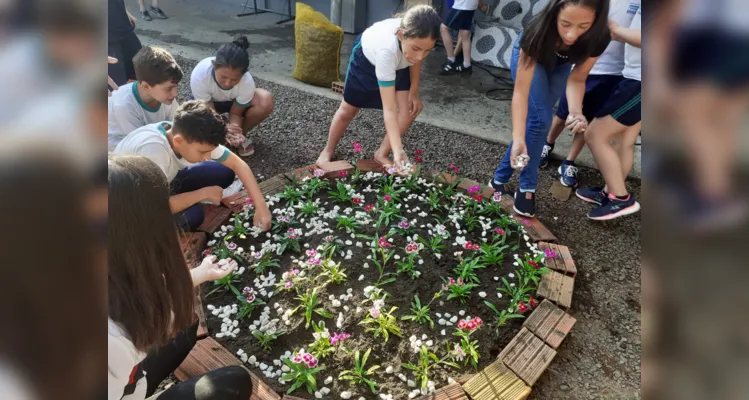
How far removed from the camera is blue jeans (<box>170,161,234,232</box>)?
252cm

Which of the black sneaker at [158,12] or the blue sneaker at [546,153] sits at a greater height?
the blue sneaker at [546,153]

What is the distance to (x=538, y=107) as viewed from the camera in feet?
9.08

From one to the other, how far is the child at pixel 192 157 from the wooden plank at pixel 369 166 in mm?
814

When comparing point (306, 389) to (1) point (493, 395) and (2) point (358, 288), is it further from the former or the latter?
(1) point (493, 395)

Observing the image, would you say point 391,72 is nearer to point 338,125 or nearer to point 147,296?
point 338,125

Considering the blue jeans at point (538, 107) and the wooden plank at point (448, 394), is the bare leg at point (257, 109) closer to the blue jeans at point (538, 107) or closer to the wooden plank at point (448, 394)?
the blue jeans at point (538, 107)

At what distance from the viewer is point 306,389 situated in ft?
6.13

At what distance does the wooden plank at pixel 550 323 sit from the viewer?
211cm

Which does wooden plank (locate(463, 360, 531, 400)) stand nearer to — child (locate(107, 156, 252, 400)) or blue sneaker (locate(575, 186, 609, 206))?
child (locate(107, 156, 252, 400))

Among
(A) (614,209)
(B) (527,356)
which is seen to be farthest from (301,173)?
(A) (614,209)

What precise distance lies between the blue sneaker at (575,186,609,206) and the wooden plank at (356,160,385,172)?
1.34 m

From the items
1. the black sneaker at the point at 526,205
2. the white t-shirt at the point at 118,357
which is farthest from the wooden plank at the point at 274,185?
the white t-shirt at the point at 118,357
